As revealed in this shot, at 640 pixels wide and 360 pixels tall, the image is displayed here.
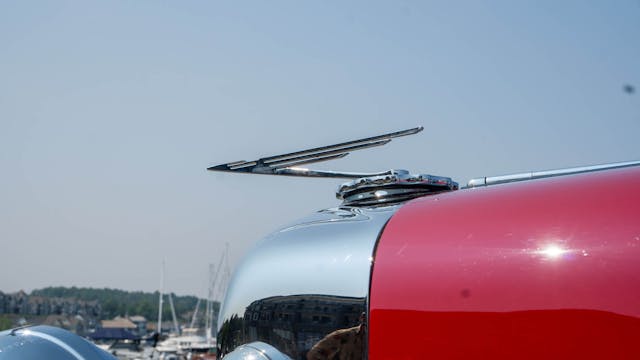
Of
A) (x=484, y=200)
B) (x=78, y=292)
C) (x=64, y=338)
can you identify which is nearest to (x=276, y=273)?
(x=484, y=200)

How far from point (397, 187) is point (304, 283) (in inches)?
32.8

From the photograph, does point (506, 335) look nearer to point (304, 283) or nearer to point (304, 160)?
point (304, 283)

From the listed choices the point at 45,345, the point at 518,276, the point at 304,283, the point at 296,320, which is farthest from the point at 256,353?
the point at 518,276

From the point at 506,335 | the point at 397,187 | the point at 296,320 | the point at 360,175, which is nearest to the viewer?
the point at 506,335

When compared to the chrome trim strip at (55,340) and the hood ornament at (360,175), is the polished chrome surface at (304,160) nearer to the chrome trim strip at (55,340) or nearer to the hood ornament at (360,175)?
the hood ornament at (360,175)

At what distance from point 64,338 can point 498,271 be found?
268 centimetres

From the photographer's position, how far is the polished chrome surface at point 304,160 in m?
4.72

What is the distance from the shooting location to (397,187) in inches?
164

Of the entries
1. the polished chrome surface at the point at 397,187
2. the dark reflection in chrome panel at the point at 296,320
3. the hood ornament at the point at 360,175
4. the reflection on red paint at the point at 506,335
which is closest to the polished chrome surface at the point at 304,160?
the hood ornament at the point at 360,175

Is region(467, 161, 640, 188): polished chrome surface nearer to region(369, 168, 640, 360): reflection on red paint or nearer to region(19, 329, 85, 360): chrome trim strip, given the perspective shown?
region(369, 168, 640, 360): reflection on red paint

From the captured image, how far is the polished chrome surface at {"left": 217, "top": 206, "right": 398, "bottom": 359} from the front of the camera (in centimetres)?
340

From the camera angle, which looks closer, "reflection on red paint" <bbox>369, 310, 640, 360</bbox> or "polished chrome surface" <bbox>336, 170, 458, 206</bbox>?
"reflection on red paint" <bbox>369, 310, 640, 360</bbox>

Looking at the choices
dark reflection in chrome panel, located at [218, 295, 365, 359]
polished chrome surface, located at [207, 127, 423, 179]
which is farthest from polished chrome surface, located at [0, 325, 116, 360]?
polished chrome surface, located at [207, 127, 423, 179]

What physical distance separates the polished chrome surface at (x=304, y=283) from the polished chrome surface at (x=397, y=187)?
167 mm
